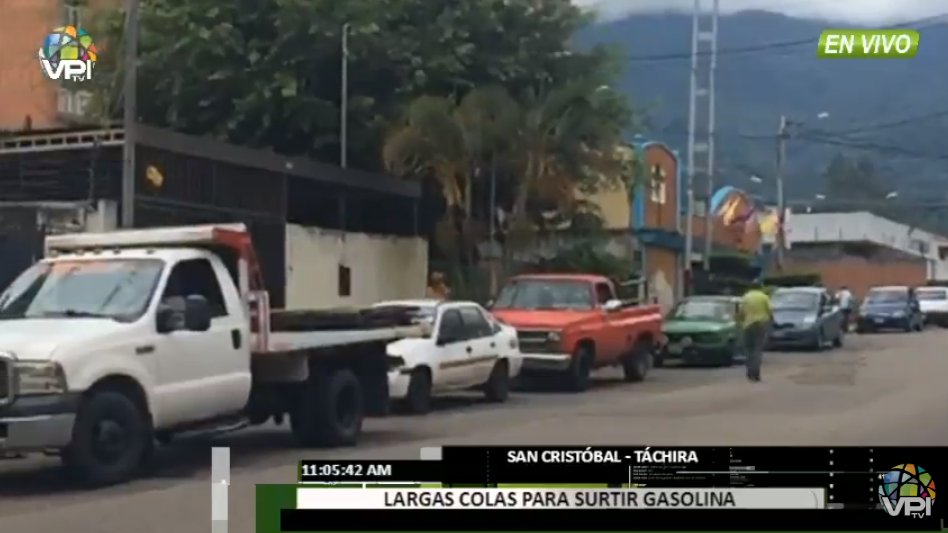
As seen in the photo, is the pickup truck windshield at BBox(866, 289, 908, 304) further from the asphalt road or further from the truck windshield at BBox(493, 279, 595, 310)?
the truck windshield at BBox(493, 279, 595, 310)

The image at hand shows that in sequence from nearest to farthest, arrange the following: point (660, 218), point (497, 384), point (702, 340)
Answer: point (497, 384) < point (702, 340) < point (660, 218)

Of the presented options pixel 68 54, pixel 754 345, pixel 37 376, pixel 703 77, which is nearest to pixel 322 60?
pixel 68 54

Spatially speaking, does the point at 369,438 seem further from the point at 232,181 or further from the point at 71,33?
the point at 71,33

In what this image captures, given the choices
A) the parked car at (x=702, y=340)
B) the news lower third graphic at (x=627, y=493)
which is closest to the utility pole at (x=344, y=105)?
the parked car at (x=702, y=340)

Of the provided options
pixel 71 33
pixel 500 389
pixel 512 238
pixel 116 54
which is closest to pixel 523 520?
pixel 500 389

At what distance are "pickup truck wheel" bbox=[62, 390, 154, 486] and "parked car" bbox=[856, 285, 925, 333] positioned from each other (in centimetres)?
3419

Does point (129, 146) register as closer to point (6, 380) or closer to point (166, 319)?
point (166, 319)

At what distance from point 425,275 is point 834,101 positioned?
71.4 ft

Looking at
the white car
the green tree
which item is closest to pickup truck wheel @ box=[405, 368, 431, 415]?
the white car

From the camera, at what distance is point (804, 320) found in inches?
1323

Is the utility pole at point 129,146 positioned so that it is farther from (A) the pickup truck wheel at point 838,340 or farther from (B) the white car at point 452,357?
(A) the pickup truck wheel at point 838,340

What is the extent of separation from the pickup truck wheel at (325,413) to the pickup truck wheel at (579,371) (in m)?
7.68

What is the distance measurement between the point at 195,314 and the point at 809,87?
5452 millimetres

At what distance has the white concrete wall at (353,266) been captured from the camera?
29.9m
